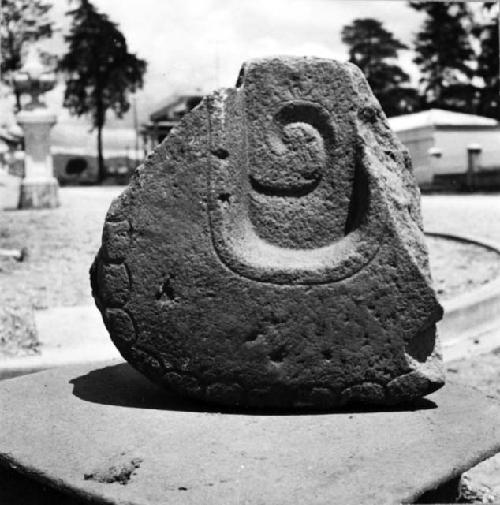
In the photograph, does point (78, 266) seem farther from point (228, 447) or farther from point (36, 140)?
point (228, 447)

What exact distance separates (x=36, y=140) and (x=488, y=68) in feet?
73.6

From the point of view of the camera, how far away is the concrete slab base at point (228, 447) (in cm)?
288

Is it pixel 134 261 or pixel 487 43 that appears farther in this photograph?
pixel 487 43

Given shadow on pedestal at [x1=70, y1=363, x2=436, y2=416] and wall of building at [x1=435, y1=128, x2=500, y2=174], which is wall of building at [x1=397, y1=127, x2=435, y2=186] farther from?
shadow on pedestal at [x1=70, y1=363, x2=436, y2=416]

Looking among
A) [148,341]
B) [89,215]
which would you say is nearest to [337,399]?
[148,341]

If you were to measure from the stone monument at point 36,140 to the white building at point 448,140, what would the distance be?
15.3 metres

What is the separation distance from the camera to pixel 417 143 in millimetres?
30125

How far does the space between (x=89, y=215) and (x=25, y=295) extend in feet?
18.0

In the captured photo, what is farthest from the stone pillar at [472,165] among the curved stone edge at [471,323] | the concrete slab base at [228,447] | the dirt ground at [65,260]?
the concrete slab base at [228,447]

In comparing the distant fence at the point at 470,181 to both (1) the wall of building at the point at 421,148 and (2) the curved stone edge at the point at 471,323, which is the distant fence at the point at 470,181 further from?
(2) the curved stone edge at the point at 471,323

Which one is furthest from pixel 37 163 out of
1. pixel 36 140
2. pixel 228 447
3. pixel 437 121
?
pixel 437 121

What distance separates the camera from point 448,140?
29344mm

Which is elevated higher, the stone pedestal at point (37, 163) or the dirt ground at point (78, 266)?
the stone pedestal at point (37, 163)

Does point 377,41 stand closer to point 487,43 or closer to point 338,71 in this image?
point 487,43
